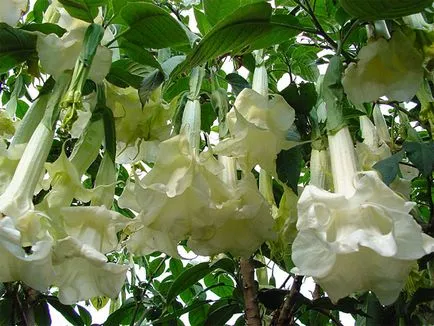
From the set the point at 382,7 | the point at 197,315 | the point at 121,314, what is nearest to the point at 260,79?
the point at 382,7

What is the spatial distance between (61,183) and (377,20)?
512mm

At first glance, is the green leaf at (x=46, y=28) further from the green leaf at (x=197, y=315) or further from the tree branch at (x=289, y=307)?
the green leaf at (x=197, y=315)

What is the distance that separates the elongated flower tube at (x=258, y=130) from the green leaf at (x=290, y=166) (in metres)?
0.08

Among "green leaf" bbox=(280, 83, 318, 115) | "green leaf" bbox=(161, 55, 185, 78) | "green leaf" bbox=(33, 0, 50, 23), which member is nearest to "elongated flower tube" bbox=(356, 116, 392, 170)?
"green leaf" bbox=(280, 83, 318, 115)

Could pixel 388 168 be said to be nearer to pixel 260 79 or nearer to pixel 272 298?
pixel 260 79

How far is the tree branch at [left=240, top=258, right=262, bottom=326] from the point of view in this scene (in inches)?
50.3

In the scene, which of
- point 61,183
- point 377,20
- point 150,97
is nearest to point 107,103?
point 150,97

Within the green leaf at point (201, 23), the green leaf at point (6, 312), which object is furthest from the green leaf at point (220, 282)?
the green leaf at point (201, 23)

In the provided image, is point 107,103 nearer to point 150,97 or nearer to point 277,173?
point 150,97

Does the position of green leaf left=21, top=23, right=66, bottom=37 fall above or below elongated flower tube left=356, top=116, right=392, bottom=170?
above

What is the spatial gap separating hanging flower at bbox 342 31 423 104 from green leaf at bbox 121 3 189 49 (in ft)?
0.89

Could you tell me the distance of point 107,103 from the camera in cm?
104

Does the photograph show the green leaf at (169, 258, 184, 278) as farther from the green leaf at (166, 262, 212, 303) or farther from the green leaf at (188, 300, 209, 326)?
the green leaf at (166, 262, 212, 303)

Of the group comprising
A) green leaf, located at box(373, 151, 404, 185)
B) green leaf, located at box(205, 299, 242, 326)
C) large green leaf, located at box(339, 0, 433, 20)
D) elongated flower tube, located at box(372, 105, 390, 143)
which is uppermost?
large green leaf, located at box(339, 0, 433, 20)
